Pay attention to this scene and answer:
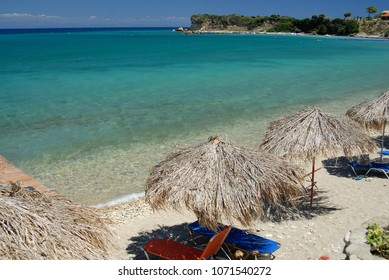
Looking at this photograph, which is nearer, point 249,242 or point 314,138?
point 249,242

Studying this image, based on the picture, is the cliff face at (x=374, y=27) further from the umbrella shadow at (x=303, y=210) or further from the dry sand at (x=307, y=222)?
the umbrella shadow at (x=303, y=210)

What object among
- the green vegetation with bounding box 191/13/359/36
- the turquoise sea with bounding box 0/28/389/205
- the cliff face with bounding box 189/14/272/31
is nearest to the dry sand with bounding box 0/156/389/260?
the turquoise sea with bounding box 0/28/389/205

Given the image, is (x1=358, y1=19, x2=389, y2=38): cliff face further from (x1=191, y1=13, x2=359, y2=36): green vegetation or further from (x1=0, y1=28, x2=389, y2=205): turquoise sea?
(x1=0, y1=28, x2=389, y2=205): turquoise sea

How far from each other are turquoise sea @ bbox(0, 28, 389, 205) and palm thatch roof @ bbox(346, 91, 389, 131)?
445 cm

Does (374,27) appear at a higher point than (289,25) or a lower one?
lower

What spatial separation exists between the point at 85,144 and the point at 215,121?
6.38 meters

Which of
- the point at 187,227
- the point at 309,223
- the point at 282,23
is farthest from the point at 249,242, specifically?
the point at 282,23

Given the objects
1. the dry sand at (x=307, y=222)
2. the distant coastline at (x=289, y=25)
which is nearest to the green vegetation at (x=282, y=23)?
the distant coastline at (x=289, y=25)

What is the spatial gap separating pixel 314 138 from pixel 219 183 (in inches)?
120

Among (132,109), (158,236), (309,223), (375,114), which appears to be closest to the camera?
(158,236)

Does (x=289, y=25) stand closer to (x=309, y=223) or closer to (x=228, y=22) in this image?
(x=228, y=22)

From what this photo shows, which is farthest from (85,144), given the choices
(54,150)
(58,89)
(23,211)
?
(58,89)

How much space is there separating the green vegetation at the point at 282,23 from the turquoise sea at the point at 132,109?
81.1 meters

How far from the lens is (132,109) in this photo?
20.8 m
